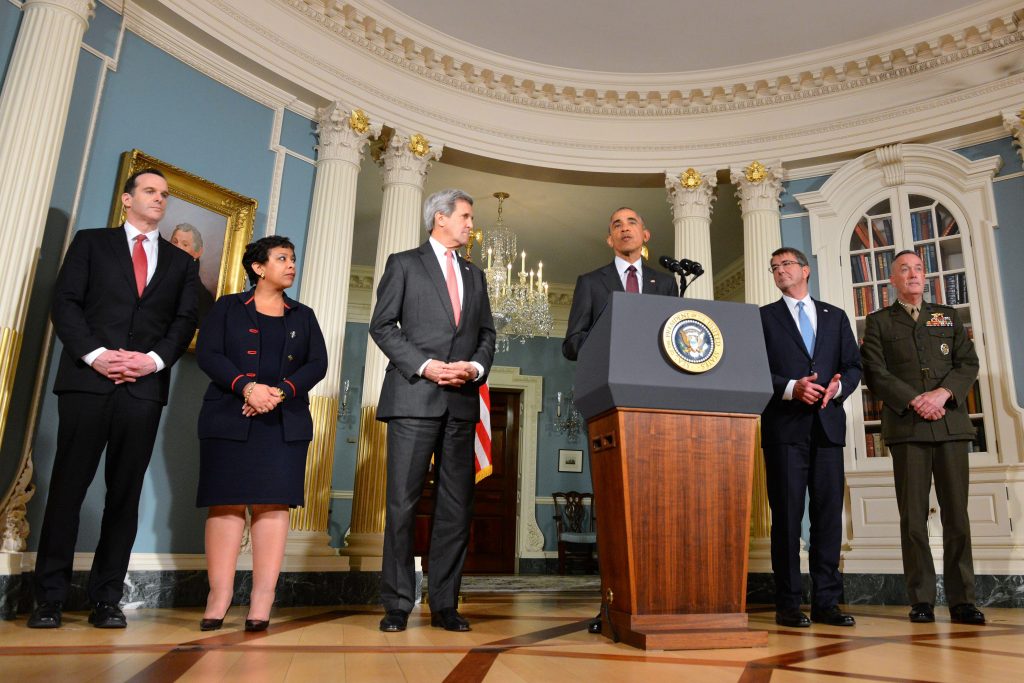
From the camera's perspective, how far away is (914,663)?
1.90m

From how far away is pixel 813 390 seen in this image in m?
2.99

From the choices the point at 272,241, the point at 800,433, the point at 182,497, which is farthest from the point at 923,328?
the point at 182,497

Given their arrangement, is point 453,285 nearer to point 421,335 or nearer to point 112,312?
point 421,335

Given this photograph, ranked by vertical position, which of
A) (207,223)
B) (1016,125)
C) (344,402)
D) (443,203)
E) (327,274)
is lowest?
(443,203)

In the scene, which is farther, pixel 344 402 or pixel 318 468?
pixel 344 402

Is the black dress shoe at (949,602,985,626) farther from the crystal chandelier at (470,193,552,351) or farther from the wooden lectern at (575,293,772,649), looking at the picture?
the crystal chandelier at (470,193,552,351)

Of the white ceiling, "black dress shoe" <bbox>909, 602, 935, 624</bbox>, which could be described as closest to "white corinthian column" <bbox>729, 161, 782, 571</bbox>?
the white ceiling

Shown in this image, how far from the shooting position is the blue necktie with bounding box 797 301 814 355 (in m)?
3.18

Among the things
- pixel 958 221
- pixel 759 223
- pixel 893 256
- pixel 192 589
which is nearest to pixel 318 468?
pixel 192 589

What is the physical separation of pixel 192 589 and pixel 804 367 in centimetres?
320

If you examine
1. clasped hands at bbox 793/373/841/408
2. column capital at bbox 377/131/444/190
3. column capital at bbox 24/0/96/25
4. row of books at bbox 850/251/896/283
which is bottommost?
clasped hands at bbox 793/373/841/408

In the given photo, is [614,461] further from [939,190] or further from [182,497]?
[939,190]

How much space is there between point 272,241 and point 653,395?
1.59 meters

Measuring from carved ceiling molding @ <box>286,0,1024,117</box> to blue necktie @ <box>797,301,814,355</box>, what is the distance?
3.11 meters
